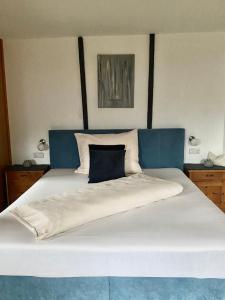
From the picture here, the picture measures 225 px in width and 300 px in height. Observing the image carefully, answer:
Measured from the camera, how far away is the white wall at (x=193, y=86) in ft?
10.4

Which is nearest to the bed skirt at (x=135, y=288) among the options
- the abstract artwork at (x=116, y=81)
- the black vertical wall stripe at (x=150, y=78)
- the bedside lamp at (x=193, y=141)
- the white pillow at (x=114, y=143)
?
the white pillow at (x=114, y=143)

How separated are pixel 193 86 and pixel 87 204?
90.9 inches

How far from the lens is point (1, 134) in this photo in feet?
10.6

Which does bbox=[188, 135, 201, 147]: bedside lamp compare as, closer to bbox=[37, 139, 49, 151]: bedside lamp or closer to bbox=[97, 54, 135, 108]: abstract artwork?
bbox=[97, 54, 135, 108]: abstract artwork

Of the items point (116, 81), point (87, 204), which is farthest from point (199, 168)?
point (87, 204)

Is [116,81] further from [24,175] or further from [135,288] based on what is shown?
[135,288]

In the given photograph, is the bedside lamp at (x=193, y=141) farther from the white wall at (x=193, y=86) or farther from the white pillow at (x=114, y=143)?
the white pillow at (x=114, y=143)

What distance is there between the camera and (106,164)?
2.68m

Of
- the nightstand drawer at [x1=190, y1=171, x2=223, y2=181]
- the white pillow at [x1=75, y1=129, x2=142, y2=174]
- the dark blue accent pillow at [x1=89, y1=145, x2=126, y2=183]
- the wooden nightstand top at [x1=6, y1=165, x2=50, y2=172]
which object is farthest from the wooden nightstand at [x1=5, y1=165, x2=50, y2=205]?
the nightstand drawer at [x1=190, y1=171, x2=223, y2=181]

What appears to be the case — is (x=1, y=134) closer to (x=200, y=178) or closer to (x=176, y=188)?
(x=176, y=188)

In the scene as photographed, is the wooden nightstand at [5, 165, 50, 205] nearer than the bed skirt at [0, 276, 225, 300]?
No

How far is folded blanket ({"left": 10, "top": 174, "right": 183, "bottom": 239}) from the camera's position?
158 centimetres

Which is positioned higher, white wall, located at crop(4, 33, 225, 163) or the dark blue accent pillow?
white wall, located at crop(4, 33, 225, 163)

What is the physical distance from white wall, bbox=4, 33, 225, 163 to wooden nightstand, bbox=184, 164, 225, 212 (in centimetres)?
39
